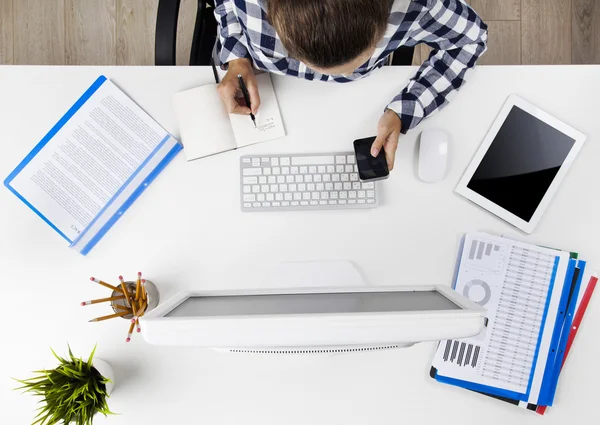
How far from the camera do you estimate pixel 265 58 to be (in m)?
0.94

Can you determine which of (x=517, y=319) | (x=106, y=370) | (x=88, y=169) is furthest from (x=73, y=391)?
(x=517, y=319)

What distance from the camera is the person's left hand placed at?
935 millimetres

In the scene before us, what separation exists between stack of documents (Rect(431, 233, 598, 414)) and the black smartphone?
245 mm

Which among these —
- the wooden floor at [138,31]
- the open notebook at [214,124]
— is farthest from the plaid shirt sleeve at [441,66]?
the wooden floor at [138,31]

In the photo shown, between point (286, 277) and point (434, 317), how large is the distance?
45cm

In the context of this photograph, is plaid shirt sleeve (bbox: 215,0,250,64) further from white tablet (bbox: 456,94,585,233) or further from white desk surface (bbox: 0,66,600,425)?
white tablet (bbox: 456,94,585,233)

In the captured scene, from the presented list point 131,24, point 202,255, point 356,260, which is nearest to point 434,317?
point 356,260

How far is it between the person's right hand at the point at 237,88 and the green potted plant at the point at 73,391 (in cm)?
55

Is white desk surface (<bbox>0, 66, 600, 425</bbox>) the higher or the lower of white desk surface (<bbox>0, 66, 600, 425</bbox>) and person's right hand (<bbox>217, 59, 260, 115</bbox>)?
the lower

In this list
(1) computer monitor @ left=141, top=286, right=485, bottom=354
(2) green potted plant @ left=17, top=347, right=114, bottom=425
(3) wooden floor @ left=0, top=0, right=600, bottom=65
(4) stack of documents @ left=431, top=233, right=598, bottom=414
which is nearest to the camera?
(1) computer monitor @ left=141, top=286, right=485, bottom=354

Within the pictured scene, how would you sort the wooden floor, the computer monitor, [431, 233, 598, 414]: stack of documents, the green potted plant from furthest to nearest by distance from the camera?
the wooden floor → [431, 233, 598, 414]: stack of documents → the green potted plant → the computer monitor

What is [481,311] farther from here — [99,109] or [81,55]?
[81,55]

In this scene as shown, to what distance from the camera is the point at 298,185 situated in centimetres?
98

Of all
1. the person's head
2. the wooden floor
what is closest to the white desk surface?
the person's head
